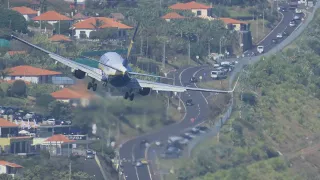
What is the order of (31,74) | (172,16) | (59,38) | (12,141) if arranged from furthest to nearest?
(172,16) → (59,38) → (31,74) → (12,141)

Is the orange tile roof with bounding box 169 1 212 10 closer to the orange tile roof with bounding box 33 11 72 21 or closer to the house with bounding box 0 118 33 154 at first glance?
the orange tile roof with bounding box 33 11 72 21

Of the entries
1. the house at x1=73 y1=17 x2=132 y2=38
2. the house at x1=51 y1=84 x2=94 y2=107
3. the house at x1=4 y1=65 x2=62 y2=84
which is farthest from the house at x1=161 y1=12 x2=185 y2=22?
the house at x1=51 y1=84 x2=94 y2=107

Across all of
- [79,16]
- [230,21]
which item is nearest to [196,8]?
[230,21]

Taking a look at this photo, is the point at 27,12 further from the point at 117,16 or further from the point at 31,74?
the point at 31,74

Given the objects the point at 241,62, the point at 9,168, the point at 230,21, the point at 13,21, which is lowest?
the point at 9,168

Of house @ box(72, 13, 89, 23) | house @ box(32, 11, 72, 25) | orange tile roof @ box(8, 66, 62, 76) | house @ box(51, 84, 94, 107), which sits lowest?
orange tile roof @ box(8, 66, 62, 76)
